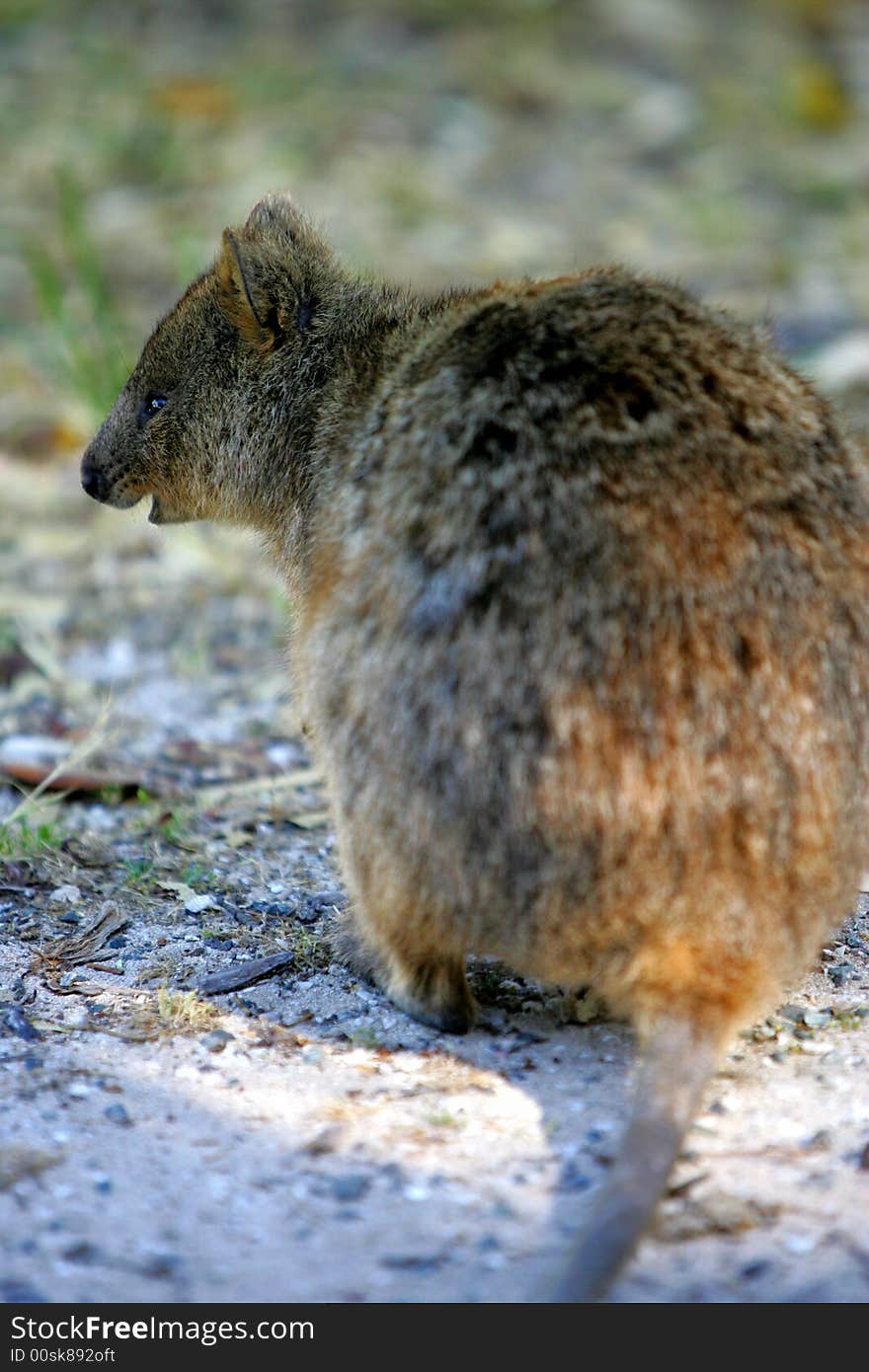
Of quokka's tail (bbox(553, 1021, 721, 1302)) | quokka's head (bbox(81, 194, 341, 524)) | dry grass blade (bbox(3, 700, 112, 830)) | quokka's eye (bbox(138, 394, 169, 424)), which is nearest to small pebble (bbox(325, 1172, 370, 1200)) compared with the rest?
quokka's tail (bbox(553, 1021, 721, 1302))

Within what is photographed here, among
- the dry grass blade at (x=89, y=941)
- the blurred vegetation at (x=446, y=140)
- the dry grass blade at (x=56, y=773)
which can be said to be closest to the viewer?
the dry grass blade at (x=89, y=941)

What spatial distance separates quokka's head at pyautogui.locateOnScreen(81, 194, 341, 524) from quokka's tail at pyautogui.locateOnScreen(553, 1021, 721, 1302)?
2.09 m

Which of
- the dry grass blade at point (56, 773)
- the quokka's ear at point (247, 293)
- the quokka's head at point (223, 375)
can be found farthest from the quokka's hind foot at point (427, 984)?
the quokka's ear at point (247, 293)

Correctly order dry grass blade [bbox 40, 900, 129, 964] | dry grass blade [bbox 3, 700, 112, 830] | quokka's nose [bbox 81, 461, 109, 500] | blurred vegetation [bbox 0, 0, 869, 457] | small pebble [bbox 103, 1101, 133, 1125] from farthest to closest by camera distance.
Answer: blurred vegetation [bbox 0, 0, 869, 457], quokka's nose [bbox 81, 461, 109, 500], dry grass blade [bbox 3, 700, 112, 830], dry grass blade [bbox 40, 900, 129, 964], small pebble [bbox 103, 1101, 133, 1125]

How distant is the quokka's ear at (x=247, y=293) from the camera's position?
450cm

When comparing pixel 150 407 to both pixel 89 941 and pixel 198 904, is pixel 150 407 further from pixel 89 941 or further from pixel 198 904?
pixel 89 941

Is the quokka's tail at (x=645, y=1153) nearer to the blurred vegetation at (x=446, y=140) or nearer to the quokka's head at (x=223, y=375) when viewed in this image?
the quokka's head at (x=223, y=375)

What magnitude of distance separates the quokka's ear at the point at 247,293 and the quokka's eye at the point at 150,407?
0.38 metres

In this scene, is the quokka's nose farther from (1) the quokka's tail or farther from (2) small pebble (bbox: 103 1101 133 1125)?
(1) the quokka's tail

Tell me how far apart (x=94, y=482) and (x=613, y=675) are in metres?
2.35

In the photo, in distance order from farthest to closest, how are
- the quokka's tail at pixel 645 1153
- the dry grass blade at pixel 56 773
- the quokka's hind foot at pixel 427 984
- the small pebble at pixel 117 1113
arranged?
1. the dry grass blade at pixel 56 773
2. the quokka's hind foot at pixel 427 984
3. the small pebble at pixel 117 1113
4. the quokka's tail at pixel 645 1153

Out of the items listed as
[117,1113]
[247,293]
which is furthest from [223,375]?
[117,1113]

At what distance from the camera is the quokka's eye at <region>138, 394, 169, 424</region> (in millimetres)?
4883
